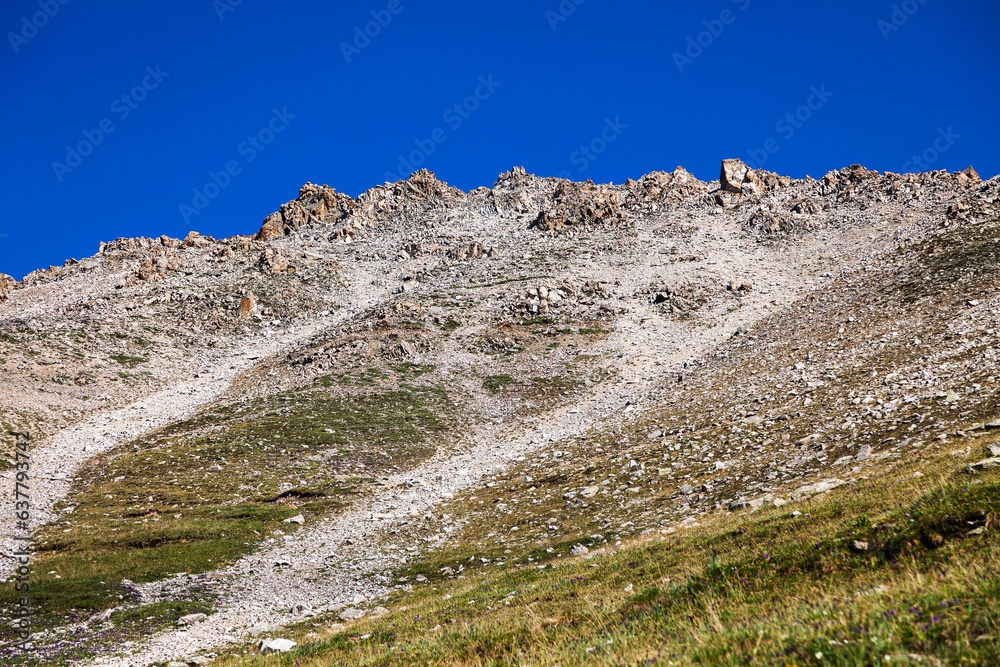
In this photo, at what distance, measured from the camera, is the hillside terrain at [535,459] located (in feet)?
29.0

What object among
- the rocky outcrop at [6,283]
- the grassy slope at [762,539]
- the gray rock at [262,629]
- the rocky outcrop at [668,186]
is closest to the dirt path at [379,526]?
the gray rock at [262,629]

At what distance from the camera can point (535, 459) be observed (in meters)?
35.8

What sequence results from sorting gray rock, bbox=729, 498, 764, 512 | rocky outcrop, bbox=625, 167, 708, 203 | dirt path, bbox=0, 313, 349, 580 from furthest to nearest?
rocky outcrop, bbox=625, 167, 708, 203, dirt path, bbox=0, 313, 349, 580, gray rock, bbox=729, 498, 764, 512

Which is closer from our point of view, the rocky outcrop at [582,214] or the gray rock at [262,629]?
the gray rock at [262,629]

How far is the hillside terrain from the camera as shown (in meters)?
8.84

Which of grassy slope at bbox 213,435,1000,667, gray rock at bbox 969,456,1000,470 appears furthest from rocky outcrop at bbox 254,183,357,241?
gray rock at bbox 969,456,1000,470

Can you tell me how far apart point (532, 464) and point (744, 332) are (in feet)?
99.5

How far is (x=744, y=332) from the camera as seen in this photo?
176ft

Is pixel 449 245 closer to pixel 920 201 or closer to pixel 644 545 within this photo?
pixel 920 201

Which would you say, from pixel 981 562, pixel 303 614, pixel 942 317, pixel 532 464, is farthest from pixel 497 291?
pixel 981 562

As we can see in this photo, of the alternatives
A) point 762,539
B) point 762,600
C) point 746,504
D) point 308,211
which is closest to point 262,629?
point 762,539

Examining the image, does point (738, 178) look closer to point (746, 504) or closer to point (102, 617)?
point (746, 504)

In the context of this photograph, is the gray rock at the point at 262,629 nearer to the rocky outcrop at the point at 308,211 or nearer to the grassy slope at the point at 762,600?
the grassy slope at the point at 762,600

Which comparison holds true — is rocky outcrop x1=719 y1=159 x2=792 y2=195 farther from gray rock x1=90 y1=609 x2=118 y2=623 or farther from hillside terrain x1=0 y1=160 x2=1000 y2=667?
gray rock x1=90 y1=609 x2=118 y2=623
